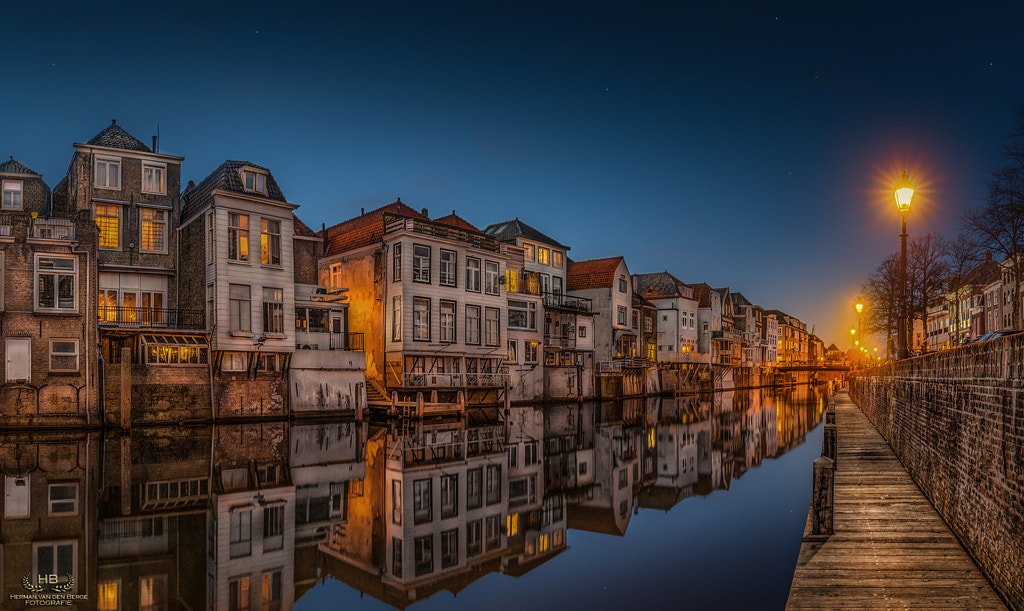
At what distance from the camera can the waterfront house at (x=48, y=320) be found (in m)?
29.2

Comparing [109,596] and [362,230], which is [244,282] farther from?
[109,596]

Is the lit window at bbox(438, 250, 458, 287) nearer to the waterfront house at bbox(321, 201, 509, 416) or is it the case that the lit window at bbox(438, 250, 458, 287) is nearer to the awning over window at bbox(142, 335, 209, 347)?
the waterfront house at bbox(321, 201, 509, 416)

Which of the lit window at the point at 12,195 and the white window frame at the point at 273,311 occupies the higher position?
the lit window at the point at 12,195

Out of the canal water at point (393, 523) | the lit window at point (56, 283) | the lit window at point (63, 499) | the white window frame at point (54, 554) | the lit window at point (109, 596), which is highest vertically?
the lit window at point (56, 283)

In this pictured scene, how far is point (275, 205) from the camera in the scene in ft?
121

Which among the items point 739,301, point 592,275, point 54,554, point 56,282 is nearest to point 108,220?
point 56,282

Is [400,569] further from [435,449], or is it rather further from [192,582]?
[435,449]

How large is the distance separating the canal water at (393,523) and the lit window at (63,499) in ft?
0.23

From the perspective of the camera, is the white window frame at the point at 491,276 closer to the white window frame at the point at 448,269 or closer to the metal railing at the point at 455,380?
the white window frame at the point at 448,269

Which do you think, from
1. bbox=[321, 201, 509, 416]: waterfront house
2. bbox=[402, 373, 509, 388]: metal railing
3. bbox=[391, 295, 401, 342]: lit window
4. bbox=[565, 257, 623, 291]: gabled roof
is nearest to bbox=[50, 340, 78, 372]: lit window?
bbox=[321, 201, 509, 416]: waterfront house

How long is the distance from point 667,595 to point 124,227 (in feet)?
116

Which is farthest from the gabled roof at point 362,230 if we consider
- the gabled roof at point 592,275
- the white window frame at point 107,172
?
the gabled roof at point 592,275

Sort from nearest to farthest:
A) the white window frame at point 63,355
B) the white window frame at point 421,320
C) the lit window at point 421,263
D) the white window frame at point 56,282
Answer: the white window frame at point 63,355 < the white window frame at point 56,282 < the white window frame at point 421,320 < the lit window at point 421,263

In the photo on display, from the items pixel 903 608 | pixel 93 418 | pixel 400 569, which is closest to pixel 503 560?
pixel 400 569
